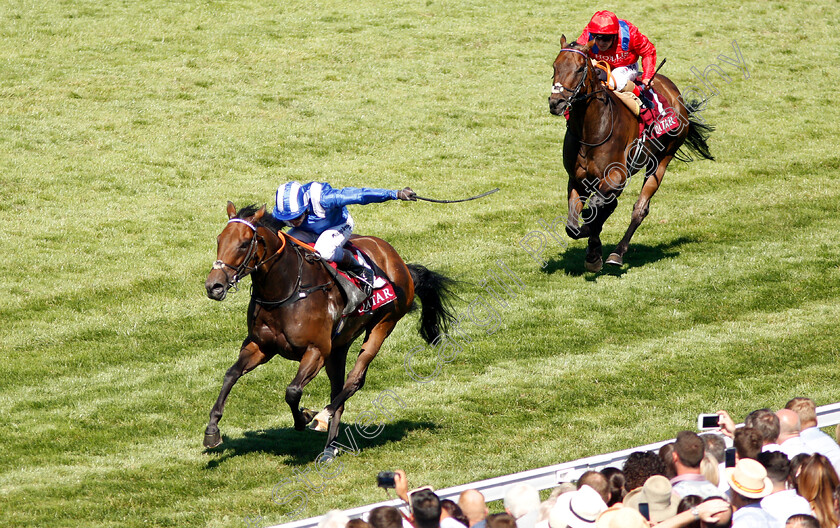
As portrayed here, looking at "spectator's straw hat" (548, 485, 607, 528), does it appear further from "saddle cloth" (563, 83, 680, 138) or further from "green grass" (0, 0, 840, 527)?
"saddle cloth" (563, 83, 680, 138)

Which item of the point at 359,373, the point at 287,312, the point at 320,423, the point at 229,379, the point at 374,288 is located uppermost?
the point at 287,312

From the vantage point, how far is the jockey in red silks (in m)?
11.5

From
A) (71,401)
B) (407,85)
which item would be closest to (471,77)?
(407,85)

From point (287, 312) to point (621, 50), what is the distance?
650cm

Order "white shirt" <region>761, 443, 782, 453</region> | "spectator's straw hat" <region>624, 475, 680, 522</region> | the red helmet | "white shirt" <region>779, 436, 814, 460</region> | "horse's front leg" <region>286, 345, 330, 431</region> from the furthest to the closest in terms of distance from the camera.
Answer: the red helmet
"horse's front leg" <region>286, 345, 330, 431</region>
"white shirt" <region>779, 436, 814, 460</region>
"white shirt" <region>761, 443, 782, 453</region>
"spectator's straw hat" <region>624, 475, 680, 522</region>

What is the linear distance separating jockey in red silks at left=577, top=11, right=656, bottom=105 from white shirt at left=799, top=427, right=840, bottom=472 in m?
6.88

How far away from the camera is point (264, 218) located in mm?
7180

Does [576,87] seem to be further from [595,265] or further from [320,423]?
[320,423]

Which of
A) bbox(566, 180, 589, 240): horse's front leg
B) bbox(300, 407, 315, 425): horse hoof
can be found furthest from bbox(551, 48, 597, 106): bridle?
bbox(300, 407, 315, 425): horse hoof

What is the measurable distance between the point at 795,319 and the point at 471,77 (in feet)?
38.0

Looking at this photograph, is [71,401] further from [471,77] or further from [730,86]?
[730,86]

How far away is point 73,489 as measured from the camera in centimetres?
708

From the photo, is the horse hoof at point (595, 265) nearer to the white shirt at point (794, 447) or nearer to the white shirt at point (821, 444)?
the white shirt at point (821, 444)

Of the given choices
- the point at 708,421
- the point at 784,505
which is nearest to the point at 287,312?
the point at 708,421
